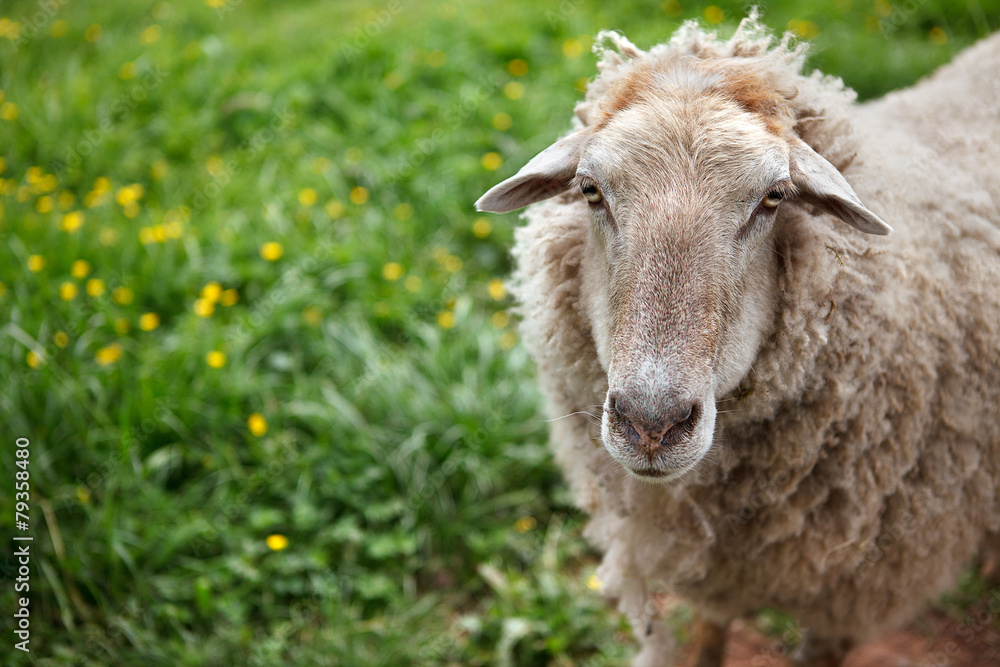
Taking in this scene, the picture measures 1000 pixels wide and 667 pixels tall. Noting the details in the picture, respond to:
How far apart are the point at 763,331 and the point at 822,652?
54.6 inches

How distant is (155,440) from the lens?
3.20 m

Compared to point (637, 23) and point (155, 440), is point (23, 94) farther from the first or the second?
point (637, 23)

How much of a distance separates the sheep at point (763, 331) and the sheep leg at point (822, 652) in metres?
0.20

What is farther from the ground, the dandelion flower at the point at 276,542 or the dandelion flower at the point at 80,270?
the dandelion flower at the point at 80,270

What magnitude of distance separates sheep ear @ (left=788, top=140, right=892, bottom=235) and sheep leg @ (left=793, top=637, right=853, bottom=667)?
1527mm

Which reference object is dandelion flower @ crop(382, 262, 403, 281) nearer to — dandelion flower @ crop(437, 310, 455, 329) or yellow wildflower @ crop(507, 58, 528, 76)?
dandelion flower @ crop(437, 310, 455, 329)

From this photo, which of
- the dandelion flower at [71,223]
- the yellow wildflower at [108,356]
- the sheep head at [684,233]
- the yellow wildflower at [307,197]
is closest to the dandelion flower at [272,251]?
the yellow wildflower at [307,197]

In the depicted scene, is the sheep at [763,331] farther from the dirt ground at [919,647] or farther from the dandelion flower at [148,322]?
the dandelion flower at [148,322]

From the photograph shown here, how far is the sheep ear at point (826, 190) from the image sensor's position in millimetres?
1729

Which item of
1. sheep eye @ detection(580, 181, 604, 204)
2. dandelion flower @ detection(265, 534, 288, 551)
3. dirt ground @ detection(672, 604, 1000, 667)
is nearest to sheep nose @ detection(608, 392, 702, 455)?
sheep eye @ detection(580, 181, 604, 204)

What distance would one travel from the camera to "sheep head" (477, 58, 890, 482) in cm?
161

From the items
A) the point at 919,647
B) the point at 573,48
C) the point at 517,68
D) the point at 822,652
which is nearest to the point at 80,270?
the point at 517,68

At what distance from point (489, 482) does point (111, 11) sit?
574 centimetres

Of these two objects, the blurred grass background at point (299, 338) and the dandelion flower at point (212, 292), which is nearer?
the blurred grass background at point (299, 338)
